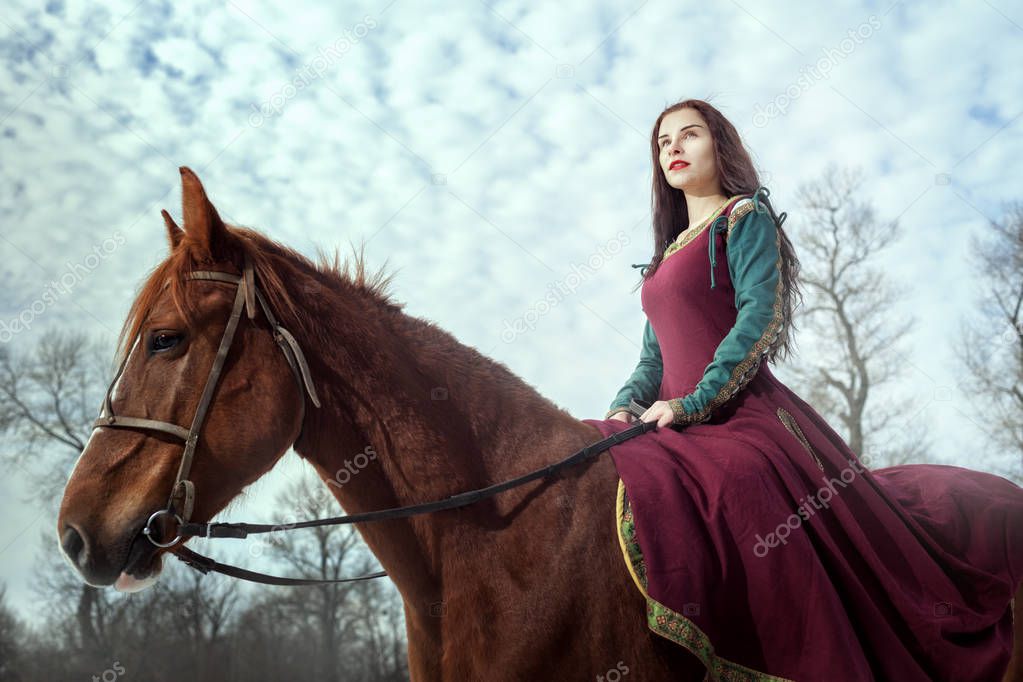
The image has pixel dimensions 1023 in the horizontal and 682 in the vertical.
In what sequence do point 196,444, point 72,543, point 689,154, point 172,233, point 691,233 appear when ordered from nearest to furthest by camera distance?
point 72,543 → point 196,444 → point 172,233 → point 691,233 → point 689,154

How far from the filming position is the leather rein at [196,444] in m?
2.29

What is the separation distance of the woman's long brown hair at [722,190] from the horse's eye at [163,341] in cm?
220

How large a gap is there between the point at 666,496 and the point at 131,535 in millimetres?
1809

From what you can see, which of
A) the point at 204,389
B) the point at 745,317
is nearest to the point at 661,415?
the point at 745,317

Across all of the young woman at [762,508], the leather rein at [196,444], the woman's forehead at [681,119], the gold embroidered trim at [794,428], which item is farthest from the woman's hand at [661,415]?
the woman's forehead at [681,119]

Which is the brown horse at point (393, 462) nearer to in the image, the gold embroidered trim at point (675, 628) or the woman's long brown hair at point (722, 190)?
the gold embroidered trim at point (675, 628)

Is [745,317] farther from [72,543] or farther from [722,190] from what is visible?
[72,543]

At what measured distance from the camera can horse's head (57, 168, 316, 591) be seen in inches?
88.7

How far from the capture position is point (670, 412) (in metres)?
2.75

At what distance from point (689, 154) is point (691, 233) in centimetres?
42

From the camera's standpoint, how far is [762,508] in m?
2.41

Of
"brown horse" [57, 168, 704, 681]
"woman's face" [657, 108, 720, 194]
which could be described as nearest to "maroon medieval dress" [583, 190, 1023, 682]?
"brown horse" [57, 168, 704, 681]

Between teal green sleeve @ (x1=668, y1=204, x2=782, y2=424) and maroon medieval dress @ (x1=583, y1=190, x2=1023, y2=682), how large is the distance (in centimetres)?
1

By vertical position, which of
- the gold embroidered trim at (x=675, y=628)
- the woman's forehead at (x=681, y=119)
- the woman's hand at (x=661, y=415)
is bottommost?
the gold embroidered trim at (x=675, y=628)
